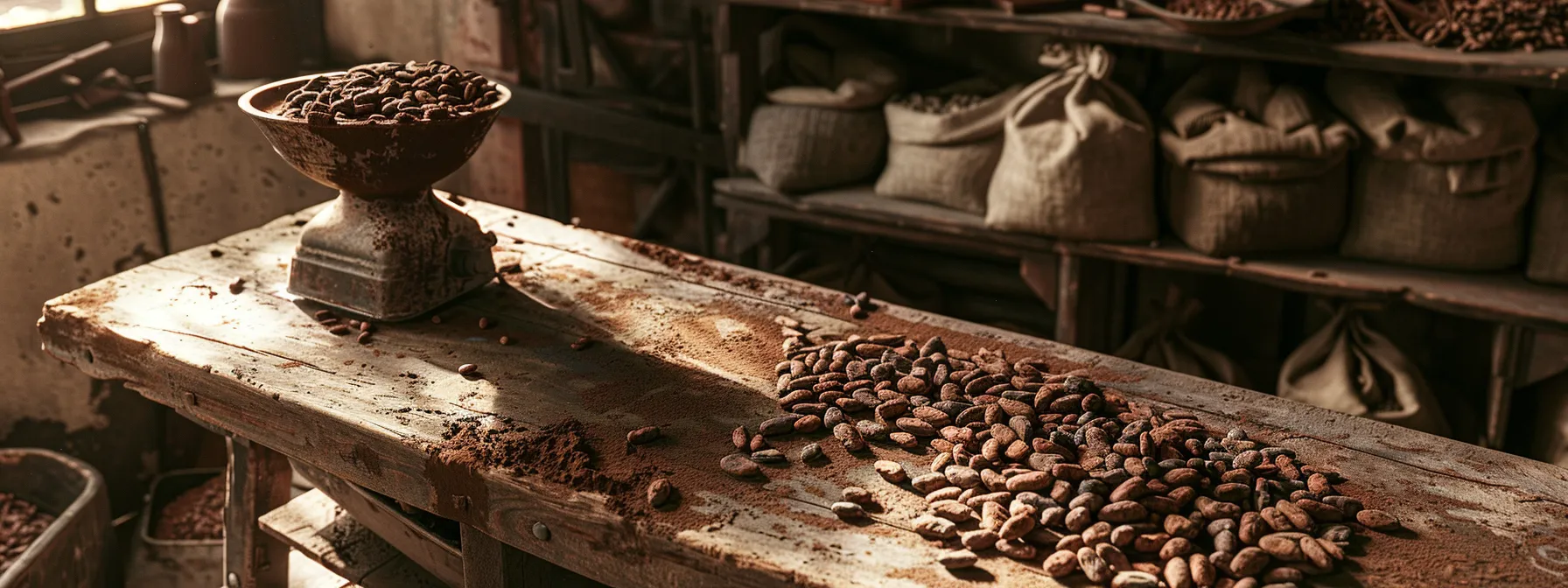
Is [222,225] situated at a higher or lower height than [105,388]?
higher

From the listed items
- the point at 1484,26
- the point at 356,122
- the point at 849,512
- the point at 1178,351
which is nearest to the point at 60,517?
the point at 356,122

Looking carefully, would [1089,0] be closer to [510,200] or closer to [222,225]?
[510,200]

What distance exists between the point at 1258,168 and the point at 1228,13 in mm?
357

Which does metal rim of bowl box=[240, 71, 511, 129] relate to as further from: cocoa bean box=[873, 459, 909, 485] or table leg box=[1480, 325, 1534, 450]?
table leg box=[1480, 325, 1534, 450]

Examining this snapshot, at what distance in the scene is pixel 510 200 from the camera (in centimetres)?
452

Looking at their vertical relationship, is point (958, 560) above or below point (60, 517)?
above

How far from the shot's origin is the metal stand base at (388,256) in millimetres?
2375

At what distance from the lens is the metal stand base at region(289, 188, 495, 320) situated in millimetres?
2375

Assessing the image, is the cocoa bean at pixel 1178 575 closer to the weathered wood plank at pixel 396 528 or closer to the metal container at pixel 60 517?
the weathered wood plank at pixel 396 528

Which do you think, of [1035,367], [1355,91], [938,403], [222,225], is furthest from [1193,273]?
[222,225]

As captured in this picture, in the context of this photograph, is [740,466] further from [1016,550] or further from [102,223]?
[102,223]

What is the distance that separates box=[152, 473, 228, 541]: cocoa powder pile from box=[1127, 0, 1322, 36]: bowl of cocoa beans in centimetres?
269

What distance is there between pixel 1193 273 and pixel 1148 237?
0.40 m

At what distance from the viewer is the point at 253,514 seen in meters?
2.65
